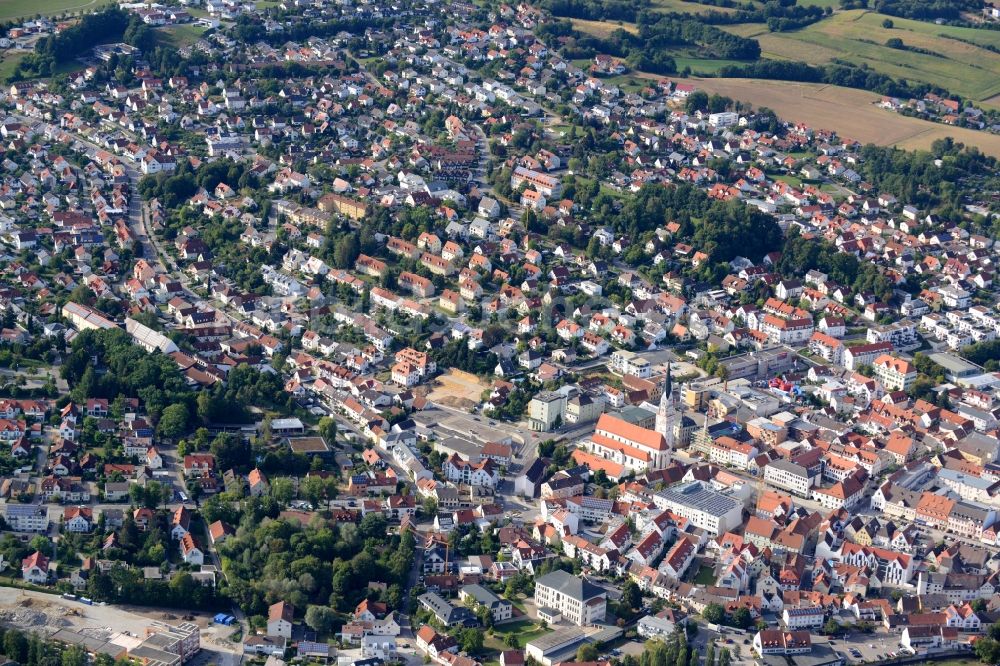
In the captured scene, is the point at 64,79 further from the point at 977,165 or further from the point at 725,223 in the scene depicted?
the point at 977,165

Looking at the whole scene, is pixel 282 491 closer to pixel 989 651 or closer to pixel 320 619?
pixel 320 619

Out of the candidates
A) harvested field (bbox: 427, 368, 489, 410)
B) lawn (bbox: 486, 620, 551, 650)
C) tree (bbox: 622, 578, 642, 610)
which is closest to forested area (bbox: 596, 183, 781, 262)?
harvested field (bbox: 427, 368, 489, 410)

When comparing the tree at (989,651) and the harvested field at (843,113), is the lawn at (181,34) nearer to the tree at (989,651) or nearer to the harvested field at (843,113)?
the harvested field at (843,113)

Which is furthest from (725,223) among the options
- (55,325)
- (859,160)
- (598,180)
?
(55,325)

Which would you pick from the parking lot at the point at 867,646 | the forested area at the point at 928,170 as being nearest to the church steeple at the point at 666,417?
the parking lot at the point at 867,646

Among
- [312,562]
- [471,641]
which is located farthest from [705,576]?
[312,562]
